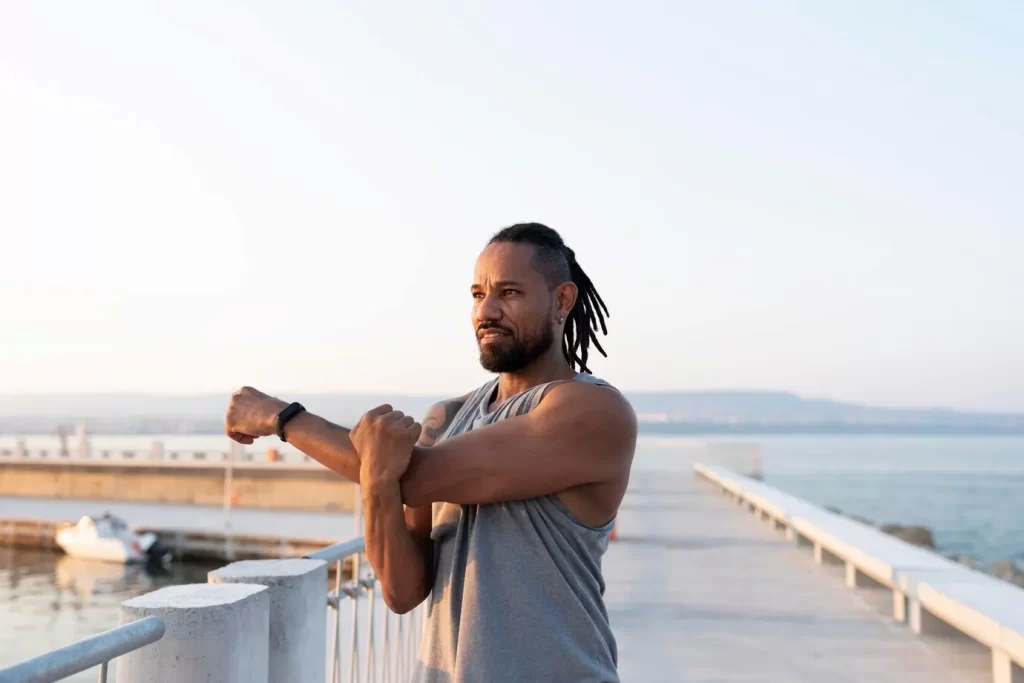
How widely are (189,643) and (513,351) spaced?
1.31m

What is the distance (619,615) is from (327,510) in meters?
25.5

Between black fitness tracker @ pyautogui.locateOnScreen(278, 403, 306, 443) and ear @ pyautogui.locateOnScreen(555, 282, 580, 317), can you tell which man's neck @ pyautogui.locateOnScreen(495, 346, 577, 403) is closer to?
ear @ pyautogui.locateOnScreen(555, 282, 580, 317)

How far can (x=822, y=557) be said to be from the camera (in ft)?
35.4

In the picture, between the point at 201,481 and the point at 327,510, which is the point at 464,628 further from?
the point at 201,481

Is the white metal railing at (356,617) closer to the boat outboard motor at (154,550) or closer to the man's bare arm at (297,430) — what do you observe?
the man's bare arm at (297,430)

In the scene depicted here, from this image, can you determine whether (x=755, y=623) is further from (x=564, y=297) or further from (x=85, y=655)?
(x=85, y=655)

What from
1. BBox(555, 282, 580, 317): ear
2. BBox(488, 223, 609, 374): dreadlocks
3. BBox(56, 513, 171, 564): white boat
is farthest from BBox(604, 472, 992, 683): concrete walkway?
BBox(56, 513, 171, 564): white boat

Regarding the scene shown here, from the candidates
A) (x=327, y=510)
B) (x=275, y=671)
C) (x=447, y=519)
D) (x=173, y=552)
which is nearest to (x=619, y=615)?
(x=275, y=671)

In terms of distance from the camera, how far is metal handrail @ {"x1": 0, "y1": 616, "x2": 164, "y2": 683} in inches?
66.6

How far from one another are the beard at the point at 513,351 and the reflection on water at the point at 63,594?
2814cm

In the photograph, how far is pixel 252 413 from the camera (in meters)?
1.94

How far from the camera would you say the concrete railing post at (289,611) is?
10.6ft

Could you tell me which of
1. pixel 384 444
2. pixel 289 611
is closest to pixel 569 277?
pixel 384 444

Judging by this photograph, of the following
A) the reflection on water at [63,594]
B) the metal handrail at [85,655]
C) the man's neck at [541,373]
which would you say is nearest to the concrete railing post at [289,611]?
the metal handrail at [85,655]
